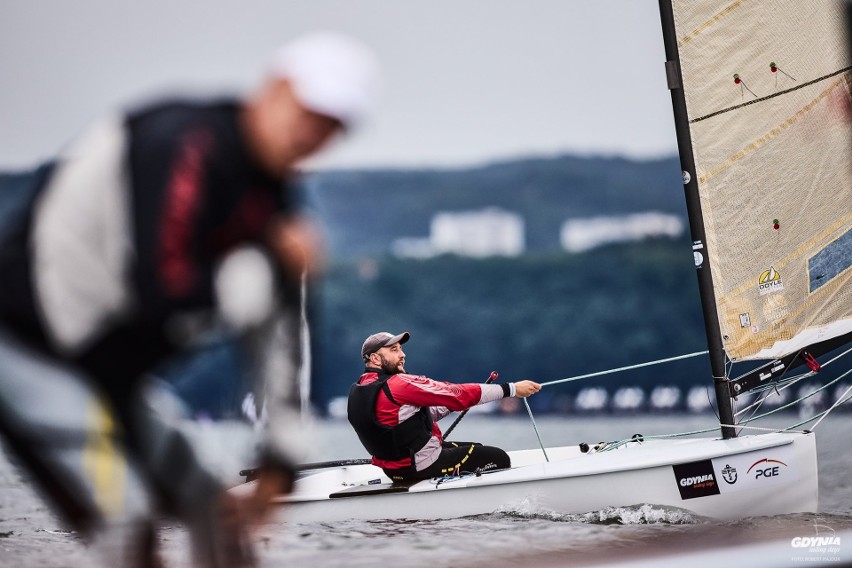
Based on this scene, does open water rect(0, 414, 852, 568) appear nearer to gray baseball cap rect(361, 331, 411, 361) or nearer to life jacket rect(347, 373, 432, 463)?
life jacket rect(347, 373, 432, 463)

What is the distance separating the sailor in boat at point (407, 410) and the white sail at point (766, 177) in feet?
5.84

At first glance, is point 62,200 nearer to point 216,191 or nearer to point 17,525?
point 216,191

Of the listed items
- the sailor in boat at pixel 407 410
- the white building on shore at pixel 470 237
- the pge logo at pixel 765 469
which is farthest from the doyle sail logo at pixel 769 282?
the white building on shore at pixel 470 237

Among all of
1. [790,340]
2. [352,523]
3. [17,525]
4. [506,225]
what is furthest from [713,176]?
[506,225]

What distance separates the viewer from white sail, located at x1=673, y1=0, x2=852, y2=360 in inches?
240

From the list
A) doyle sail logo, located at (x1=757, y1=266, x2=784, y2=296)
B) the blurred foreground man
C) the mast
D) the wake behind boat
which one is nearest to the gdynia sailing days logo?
the blurred foreground man

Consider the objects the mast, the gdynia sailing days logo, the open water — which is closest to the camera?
the gdynia sailing days logo

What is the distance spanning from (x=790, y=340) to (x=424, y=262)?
5885 centimetres

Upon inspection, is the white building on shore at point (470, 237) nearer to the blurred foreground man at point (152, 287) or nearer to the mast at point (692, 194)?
the mast at point (692, 194)

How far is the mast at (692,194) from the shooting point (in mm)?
5973

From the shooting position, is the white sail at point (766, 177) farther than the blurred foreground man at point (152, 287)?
Yes

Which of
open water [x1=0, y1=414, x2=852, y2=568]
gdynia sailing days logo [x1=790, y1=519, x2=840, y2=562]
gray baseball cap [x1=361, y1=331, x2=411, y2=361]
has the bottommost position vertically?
open water [x1=0, y1=414, x2=852, y2=568]

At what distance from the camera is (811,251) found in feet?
20.4

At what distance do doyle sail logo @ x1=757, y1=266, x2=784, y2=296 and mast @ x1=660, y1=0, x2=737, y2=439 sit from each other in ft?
1.06
